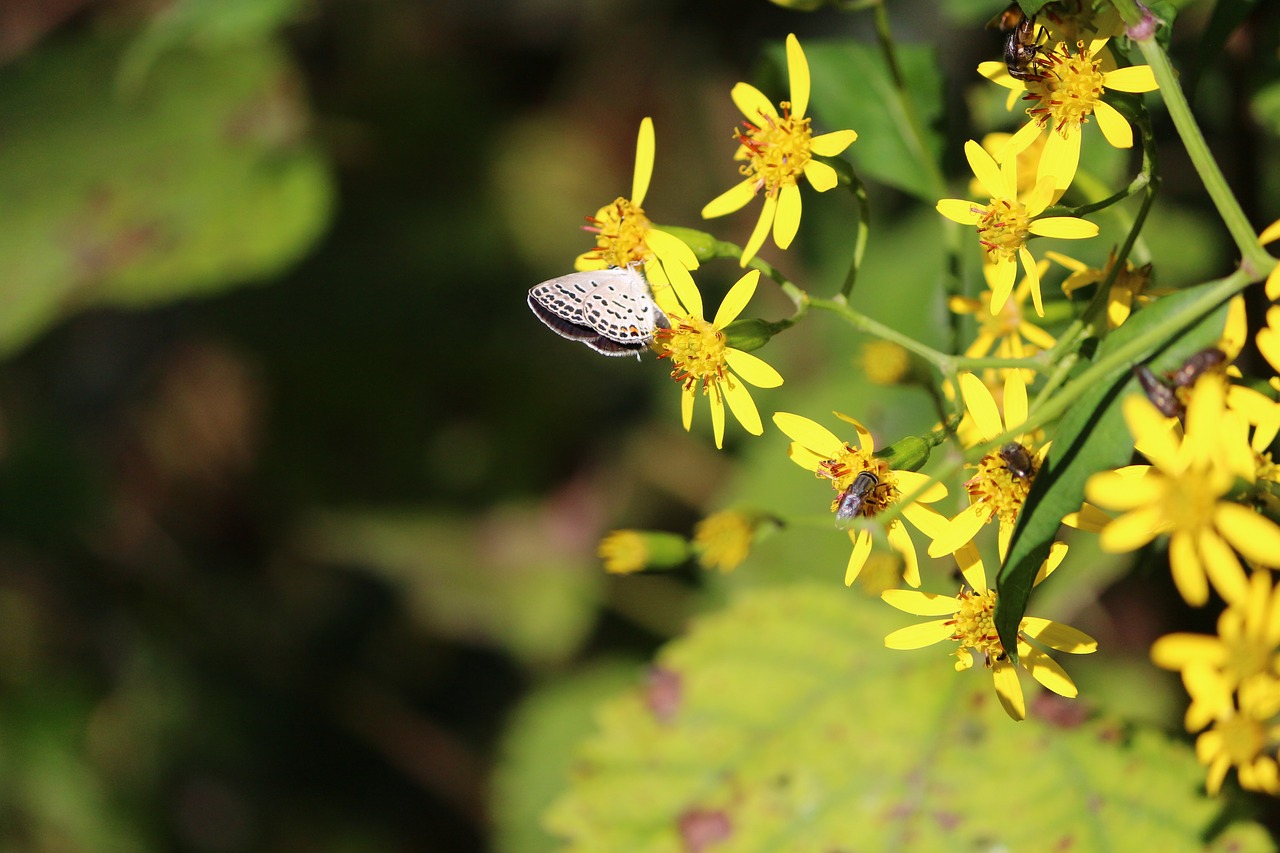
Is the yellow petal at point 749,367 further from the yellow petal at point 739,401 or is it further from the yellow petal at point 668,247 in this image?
the yellow petal at point 668,247

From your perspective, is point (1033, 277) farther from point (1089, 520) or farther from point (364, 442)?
point (364, 442)

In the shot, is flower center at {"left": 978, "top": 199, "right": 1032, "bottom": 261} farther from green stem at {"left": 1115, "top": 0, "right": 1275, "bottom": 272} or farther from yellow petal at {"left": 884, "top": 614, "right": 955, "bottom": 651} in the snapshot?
yellow petal at {"left": 884, "top": 614, "right": 955, "bottom": 651}

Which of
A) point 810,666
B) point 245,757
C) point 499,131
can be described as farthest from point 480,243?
point 810,666

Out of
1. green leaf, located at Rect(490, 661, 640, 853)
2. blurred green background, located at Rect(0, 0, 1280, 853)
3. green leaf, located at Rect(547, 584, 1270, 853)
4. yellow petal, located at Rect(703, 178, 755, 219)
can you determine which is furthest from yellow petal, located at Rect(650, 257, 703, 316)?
green leaf, located at Rect(490, 661, 640, 853)

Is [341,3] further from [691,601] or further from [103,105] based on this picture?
[691,601]

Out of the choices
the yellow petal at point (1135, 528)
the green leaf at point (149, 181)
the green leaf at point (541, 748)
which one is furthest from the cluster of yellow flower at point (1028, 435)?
the green leaf at point (541, 748)
